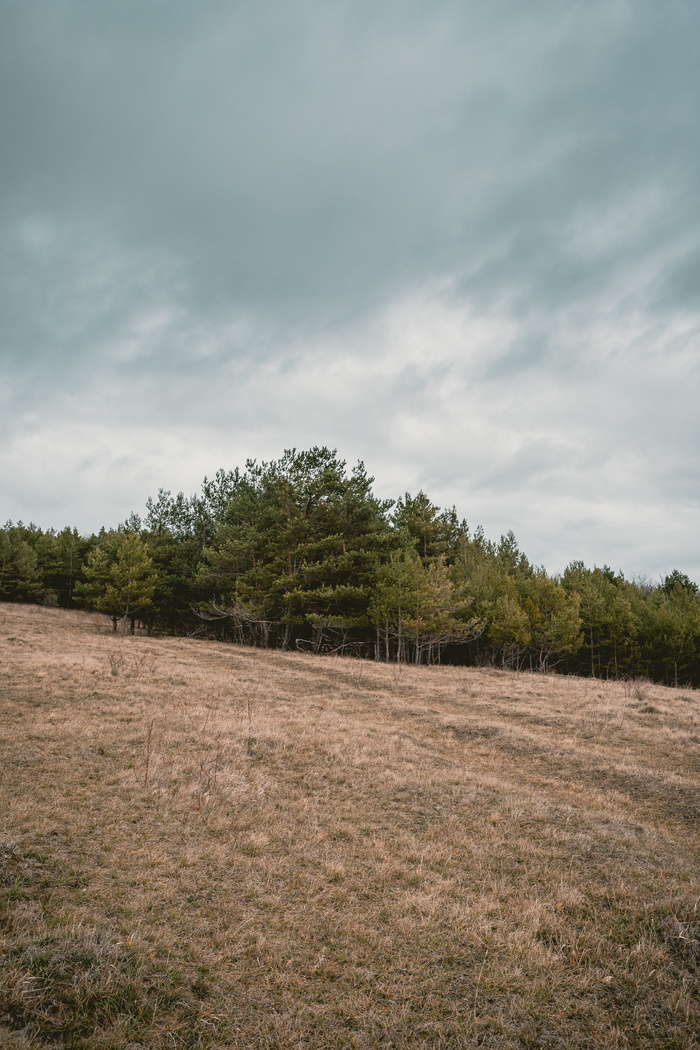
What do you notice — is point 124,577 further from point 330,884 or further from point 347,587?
point 330,884

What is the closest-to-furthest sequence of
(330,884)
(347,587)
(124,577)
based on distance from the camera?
(330,884), (347,587), (124,577)

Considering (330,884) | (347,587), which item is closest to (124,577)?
(347,587)

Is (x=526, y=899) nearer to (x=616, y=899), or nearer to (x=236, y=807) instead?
(x=616, y=899)

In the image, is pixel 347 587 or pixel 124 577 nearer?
pixel 347 587

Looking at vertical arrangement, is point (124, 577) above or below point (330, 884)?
above

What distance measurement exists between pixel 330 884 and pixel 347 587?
26193 mm

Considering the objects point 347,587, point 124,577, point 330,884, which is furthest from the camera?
point 124,577

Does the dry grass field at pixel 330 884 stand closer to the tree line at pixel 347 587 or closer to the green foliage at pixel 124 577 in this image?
the tree line at pixel 347 587

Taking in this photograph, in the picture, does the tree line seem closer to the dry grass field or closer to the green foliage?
the green foliage

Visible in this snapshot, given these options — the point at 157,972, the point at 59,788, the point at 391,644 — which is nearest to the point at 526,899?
the point at 157,972

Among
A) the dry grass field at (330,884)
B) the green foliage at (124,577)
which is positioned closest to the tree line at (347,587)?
the green foliage at (124,577)

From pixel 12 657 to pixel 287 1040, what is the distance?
56.5ft

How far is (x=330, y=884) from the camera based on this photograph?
641 centimetres

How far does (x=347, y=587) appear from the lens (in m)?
32.6
